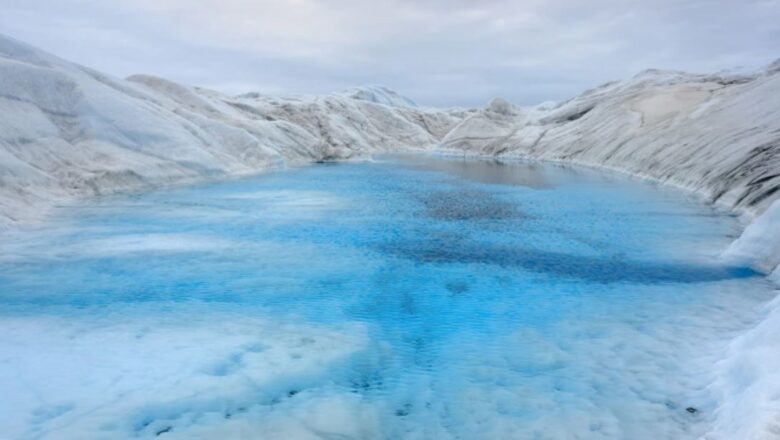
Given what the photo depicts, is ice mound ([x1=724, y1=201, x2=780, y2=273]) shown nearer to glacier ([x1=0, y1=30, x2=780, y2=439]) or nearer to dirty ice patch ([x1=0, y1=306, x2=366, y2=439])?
glacier ([x1=0, y1=30, x2=780, y2=439])

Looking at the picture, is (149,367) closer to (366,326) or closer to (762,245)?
(366,326)

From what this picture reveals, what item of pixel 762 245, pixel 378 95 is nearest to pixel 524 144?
pixel 762 245

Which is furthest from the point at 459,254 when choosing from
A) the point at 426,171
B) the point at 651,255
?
the point at 426,171

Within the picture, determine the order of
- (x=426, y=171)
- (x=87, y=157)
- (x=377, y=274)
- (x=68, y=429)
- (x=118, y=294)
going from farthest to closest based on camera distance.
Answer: (x=426, y=171) < (x=87, y=157) < (x=377, y=274) < (x=118, y=294) < (x=68, y=429)

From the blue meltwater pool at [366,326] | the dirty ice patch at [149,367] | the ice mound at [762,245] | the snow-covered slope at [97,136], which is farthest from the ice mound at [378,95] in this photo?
the dirty ice patch at [149,367]

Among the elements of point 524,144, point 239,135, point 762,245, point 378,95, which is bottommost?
point 762,245

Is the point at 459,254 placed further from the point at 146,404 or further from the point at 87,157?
the point at 87,157

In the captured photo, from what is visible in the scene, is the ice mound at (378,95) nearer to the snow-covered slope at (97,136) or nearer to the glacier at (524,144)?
the glacier at (524,144)
